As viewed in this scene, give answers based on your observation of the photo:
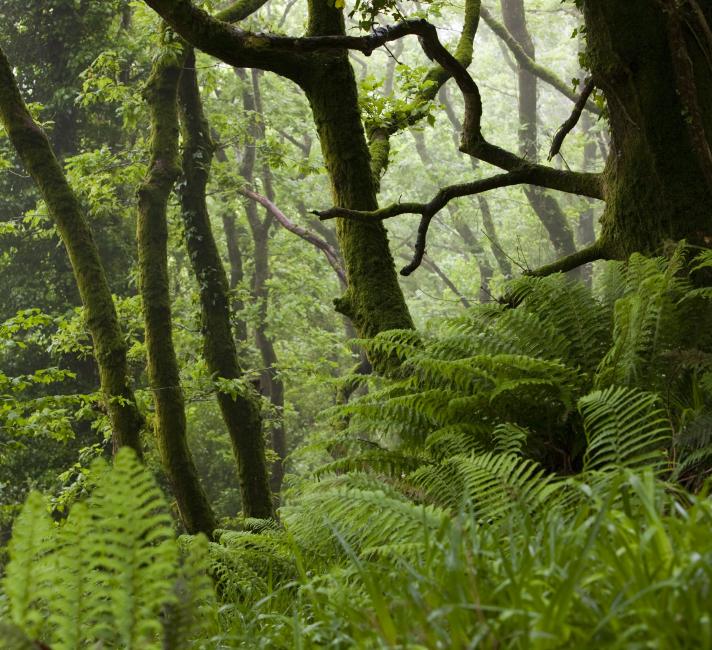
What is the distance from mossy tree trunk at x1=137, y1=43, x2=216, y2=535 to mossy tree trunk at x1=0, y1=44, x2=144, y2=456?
2.39ft

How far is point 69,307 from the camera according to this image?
17.2m

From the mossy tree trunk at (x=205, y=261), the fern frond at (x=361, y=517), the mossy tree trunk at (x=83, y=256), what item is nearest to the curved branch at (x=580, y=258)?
the fern frond at (x=361, y=517)

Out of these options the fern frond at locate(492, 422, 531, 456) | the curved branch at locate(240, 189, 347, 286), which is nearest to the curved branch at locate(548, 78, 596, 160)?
the fern frond at locate(492, 422, 531, 456)

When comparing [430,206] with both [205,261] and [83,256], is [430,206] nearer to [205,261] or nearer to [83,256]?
[83,256]

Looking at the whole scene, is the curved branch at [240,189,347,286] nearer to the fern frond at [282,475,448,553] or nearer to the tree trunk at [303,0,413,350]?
the tree trunk at [303,0,413,350]

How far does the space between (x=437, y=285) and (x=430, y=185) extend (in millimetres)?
5869

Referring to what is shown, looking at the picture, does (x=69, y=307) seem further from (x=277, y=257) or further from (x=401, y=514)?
(x=401, y=514)

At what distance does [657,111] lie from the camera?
144 inches

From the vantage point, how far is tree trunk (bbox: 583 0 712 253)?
11.7 ft

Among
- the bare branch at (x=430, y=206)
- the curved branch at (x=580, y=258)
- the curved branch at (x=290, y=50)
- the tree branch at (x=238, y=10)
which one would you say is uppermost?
the tree branch at (x=238, y=10)

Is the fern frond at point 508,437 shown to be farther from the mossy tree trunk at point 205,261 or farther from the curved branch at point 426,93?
the mossy tree trunk at point 205,261

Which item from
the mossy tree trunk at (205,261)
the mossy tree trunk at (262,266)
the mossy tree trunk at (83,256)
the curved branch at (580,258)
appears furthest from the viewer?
the mossy tree trunk at (262,266)

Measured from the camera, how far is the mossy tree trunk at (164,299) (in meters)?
8.78

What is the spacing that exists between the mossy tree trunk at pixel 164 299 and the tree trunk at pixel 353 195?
4.75 meters
